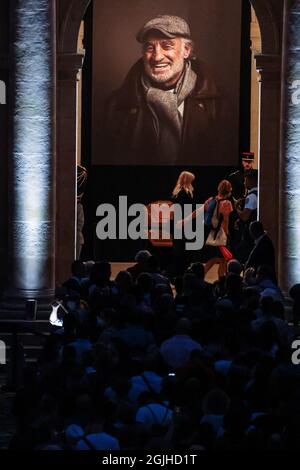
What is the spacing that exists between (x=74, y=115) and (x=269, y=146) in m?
3.10

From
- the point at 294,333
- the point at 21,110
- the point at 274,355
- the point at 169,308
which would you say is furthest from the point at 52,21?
the point at 274,355

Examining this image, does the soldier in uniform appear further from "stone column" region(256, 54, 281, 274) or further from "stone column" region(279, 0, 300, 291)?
"stone column" region(279, 0, 300, 291)

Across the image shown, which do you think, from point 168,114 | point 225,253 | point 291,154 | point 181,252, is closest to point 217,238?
point 225,253

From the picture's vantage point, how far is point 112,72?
28.5 meters

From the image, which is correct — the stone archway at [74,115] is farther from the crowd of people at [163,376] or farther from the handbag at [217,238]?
the crowd of people at [163,376]

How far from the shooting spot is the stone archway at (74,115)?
22.3 metres

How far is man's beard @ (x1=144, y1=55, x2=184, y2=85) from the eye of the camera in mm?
28516

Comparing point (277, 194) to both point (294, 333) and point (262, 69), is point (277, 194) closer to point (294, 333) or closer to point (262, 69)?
point (262, 69)

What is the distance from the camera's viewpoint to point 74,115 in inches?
886

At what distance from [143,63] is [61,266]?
23.4 feet

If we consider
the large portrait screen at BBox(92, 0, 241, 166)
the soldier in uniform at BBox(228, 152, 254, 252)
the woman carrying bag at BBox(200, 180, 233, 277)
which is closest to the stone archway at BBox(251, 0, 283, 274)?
the woman carrying bag at BBox(200, 180, 233, 277)

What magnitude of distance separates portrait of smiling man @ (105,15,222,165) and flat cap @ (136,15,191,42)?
0.18ft

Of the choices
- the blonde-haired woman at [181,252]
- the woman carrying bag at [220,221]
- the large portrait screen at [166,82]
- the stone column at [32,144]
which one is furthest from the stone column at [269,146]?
the large portrait screen at [166,82]

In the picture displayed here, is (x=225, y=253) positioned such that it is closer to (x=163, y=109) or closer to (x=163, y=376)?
(x=163, y=109)
